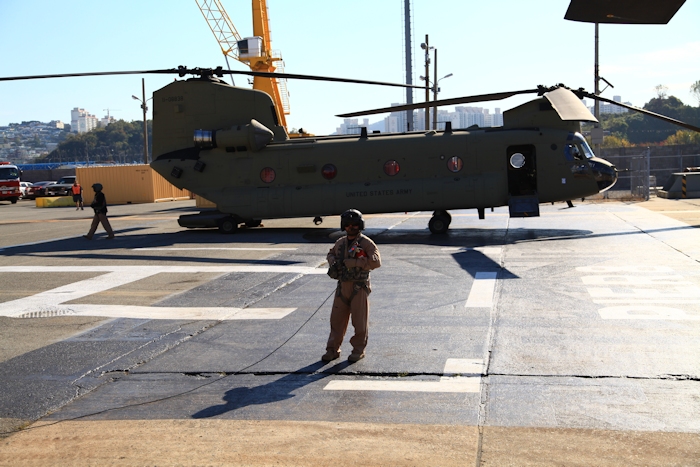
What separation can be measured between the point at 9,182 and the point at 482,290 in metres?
49.9

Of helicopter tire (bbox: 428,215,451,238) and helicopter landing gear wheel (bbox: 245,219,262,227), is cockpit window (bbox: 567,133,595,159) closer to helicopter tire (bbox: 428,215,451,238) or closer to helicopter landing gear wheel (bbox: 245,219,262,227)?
helicopter tire (bbox: 428,215,451,238)

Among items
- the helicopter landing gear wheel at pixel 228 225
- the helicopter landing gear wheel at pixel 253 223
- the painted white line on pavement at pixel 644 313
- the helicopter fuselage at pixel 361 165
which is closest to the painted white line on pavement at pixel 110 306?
the painted white line on pavement at pixel 644 313

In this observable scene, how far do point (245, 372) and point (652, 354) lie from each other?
460 centimetres

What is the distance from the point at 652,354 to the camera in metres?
8.30

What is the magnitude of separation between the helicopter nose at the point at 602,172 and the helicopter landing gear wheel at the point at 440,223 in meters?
4.29

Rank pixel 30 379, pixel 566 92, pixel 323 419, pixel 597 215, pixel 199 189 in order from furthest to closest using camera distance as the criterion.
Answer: pixel 597 215
pixel 199 189
pixel 566 92
pixel 30 379
pixel 323 419

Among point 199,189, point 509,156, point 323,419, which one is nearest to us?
point 323,419

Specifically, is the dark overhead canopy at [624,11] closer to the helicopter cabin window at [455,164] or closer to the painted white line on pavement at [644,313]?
the painted white line on pavement at [644,313]

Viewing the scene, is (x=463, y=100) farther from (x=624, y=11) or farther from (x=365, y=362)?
(x=624, y=11)

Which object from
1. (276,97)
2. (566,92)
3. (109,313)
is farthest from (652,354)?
(276,97)

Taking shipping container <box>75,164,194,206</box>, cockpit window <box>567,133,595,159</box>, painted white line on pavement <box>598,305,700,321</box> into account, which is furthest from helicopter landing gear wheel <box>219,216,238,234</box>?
shipping container <box>75,164,194,206</box>

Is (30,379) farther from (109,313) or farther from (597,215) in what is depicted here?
(597,215)

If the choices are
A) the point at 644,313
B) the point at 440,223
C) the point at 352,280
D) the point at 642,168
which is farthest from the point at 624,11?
the point at 642,168

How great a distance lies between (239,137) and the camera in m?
22.1
